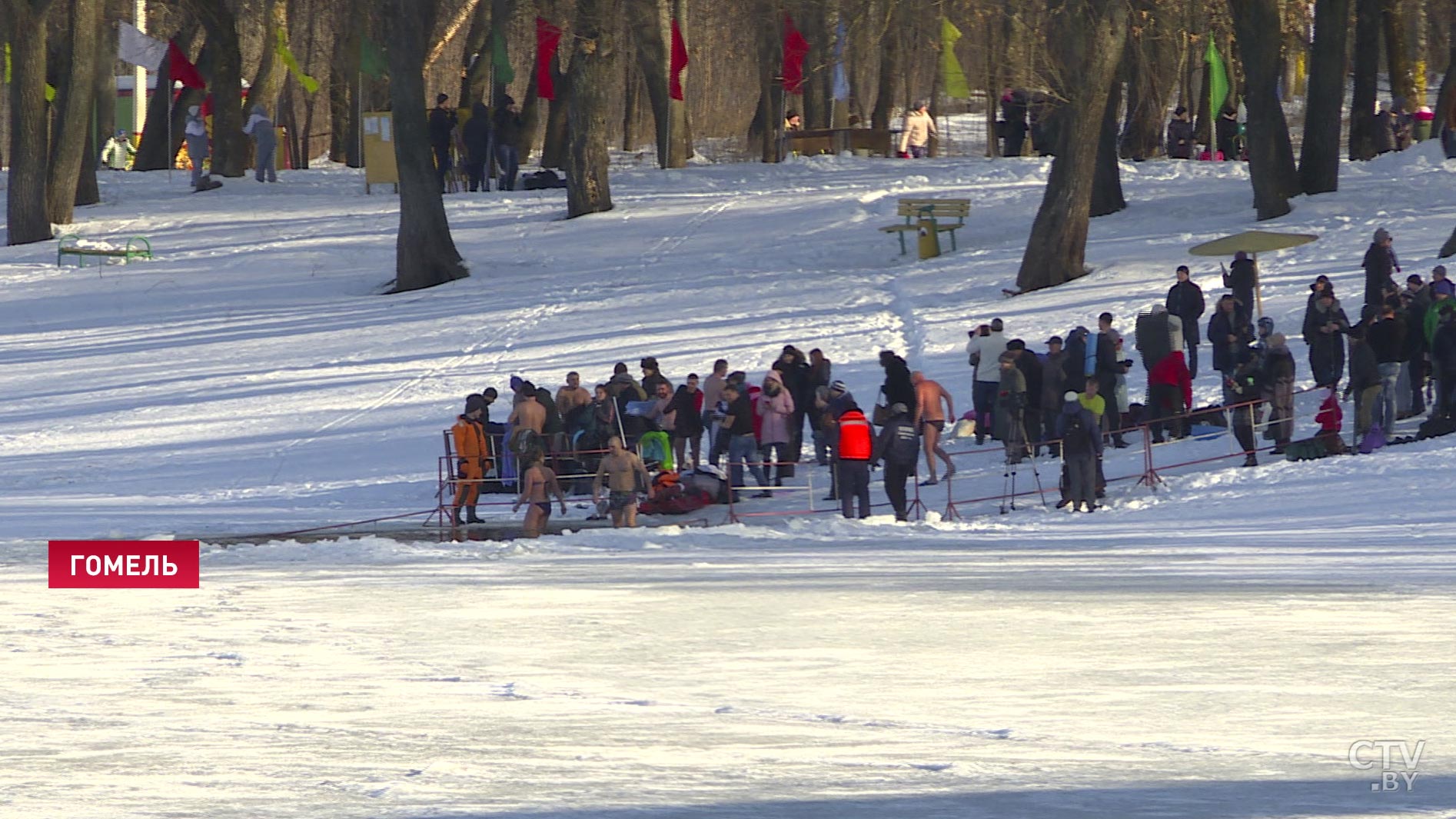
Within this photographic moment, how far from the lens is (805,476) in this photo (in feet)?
65.3

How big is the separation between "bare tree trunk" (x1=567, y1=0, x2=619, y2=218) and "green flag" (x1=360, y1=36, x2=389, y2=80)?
551 centimetres

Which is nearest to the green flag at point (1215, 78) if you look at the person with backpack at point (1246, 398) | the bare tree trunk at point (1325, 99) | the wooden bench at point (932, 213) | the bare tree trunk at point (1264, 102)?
the bare tree trunk at point (1325, 99)

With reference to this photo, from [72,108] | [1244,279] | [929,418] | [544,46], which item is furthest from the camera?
[544,46]

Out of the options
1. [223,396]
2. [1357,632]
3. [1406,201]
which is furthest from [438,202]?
[1357,632]

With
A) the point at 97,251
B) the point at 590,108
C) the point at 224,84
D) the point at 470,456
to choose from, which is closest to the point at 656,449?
the point at 470,456

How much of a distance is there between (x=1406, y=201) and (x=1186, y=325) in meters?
10.7

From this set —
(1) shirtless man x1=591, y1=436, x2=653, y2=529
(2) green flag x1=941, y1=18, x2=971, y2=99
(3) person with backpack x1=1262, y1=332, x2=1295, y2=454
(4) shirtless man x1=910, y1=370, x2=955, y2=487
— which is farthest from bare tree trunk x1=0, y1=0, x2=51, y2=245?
(3) person with backpack x1=1262, y1=332, x2=1295, y2=454

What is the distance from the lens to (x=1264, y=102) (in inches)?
1188

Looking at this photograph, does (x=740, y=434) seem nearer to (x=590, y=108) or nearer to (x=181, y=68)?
(x=590, y=108)

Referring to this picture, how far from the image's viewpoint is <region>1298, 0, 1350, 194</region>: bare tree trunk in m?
30.7

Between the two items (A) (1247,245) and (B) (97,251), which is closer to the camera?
(A) (1247,245)

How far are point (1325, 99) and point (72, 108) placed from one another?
2190cm

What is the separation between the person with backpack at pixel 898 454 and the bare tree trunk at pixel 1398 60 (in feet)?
73.5

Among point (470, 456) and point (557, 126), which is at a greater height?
point (557, 126)
